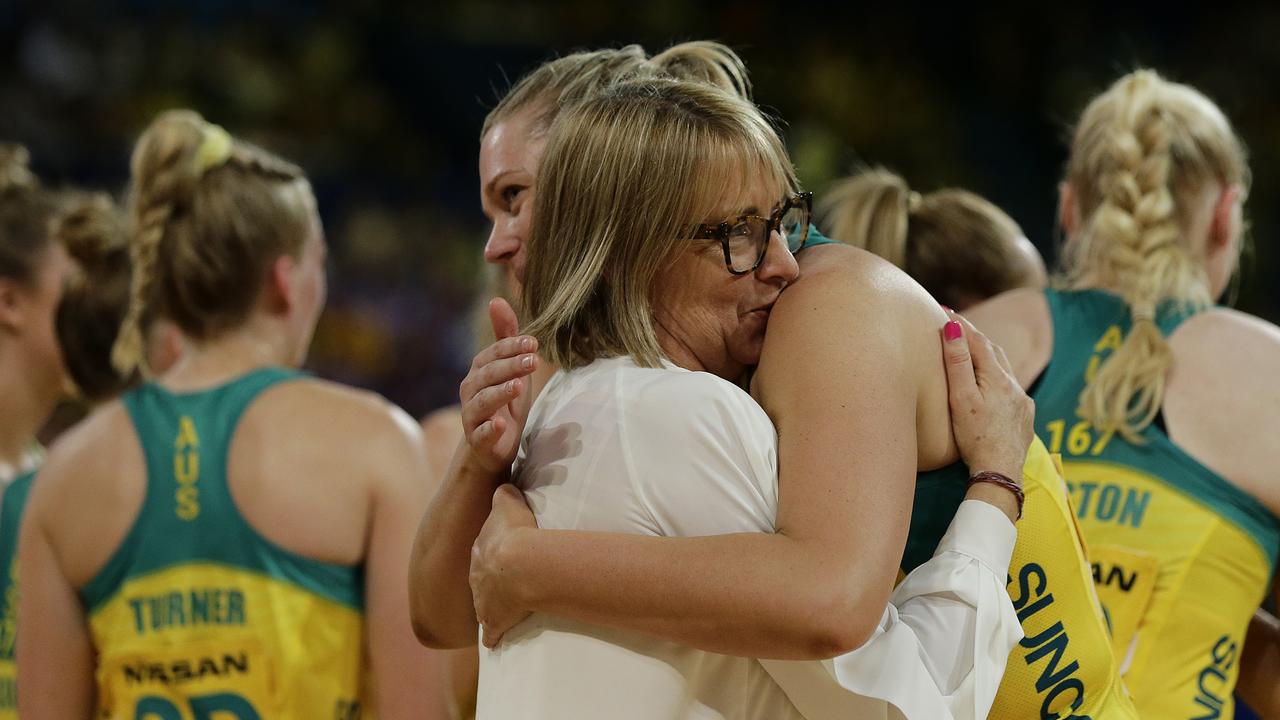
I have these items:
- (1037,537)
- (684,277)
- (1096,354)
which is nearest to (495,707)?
(684,277)

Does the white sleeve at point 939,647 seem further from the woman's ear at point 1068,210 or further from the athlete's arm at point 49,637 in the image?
the athlete's arm at point 49,637

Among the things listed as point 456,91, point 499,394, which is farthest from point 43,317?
point 456,91

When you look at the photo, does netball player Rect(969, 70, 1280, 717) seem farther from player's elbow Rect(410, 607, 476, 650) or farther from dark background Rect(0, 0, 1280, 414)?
dark background Rect(0, 0, 1280, 414)

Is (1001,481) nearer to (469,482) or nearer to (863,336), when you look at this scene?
(863,336)

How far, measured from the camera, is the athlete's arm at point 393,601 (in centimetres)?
235

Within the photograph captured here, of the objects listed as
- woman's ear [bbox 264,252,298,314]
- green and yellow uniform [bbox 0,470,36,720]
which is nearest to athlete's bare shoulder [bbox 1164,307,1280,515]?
woman's ear [bbox 264,252,298,314]

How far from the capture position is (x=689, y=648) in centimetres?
144

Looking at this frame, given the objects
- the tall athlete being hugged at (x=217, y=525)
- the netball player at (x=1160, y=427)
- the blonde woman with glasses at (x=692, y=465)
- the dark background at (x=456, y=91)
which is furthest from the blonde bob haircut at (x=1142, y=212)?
the dark background at (x=456, y=91)

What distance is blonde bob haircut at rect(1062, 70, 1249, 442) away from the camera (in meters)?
2.24

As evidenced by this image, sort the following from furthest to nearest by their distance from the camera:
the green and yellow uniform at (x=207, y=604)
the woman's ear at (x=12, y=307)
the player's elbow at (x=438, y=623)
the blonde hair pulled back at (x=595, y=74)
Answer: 1. the woman's ear at (x=12, y=307)
2. the green and yellow uniform at (x=207, y=604)
3. the blonde hair pulled back at (x=595, y=74)
4. the player's elbow at (x=438, y=623)

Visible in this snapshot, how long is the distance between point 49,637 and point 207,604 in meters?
0.34

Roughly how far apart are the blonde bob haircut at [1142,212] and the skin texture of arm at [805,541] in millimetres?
882

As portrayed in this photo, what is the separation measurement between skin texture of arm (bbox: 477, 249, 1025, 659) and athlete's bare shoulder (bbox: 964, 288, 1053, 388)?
90 centimetres

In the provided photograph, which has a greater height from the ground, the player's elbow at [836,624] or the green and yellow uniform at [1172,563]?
the player's elbow at [836,624]
